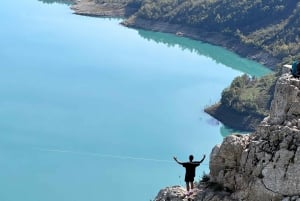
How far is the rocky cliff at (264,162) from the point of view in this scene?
8367 mm

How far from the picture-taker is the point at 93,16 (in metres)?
97.4

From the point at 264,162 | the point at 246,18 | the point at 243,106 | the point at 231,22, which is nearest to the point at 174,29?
the point at 231,22

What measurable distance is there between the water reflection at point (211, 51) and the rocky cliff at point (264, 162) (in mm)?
61048

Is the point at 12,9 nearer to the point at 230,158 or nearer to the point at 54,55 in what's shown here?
the point at 54,55

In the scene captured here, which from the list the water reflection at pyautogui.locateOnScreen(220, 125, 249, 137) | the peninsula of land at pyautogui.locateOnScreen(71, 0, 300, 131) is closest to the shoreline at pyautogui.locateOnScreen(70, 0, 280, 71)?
the peninsula of land at pyautogui.locateOnScreen(71, 0, 300, 131)

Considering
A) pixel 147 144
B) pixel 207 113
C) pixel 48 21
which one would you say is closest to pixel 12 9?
pixel 48 21

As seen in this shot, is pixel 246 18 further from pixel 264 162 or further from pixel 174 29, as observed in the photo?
pixel 264 162

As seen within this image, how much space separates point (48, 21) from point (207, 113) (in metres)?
40.4

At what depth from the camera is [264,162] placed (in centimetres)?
867

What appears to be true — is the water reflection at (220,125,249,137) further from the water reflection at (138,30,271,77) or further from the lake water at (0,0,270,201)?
the water reflection at (138,30,271,77)

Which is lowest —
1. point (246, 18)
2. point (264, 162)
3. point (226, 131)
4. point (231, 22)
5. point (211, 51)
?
point (226, 131)

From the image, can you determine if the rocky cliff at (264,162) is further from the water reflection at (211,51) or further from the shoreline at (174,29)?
the shoreline at (174,29)

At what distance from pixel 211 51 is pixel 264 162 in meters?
70.4

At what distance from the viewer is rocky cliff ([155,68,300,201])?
837cm
